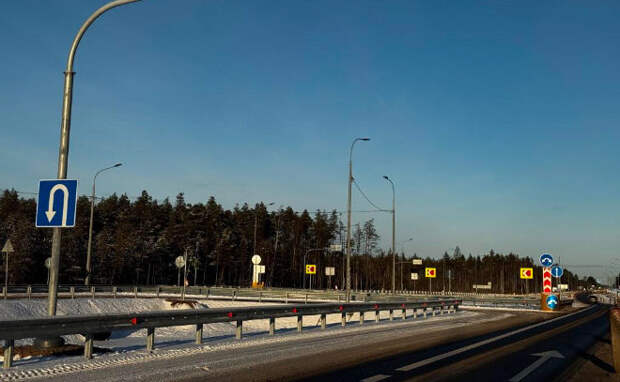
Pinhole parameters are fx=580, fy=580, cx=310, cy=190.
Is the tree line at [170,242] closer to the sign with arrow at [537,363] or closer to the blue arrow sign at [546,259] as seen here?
the blue arrow sign at [546,259]

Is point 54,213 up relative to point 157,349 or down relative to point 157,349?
up

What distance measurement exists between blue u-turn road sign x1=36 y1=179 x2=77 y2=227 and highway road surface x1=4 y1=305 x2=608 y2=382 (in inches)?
111

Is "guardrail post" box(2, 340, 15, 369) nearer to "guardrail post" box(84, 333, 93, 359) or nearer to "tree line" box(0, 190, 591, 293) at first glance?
"guardrail post" box(84, 333, 93, 359)

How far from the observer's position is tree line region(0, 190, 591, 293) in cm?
8512

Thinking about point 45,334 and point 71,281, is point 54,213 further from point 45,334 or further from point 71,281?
point 71,281

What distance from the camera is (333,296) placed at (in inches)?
2136

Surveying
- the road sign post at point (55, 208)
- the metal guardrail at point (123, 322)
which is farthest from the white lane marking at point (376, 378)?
the road sign post at point (55, 208)

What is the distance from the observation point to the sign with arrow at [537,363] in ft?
32.9

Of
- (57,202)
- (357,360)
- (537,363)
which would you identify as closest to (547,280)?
(537,363)

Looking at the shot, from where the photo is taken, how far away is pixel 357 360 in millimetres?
11922

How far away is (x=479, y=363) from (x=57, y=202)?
29.7 feet

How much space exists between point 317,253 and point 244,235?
21.5 m

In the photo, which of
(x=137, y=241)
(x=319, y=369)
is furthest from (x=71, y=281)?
(x=319, y=369)

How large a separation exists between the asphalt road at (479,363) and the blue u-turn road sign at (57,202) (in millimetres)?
5730
